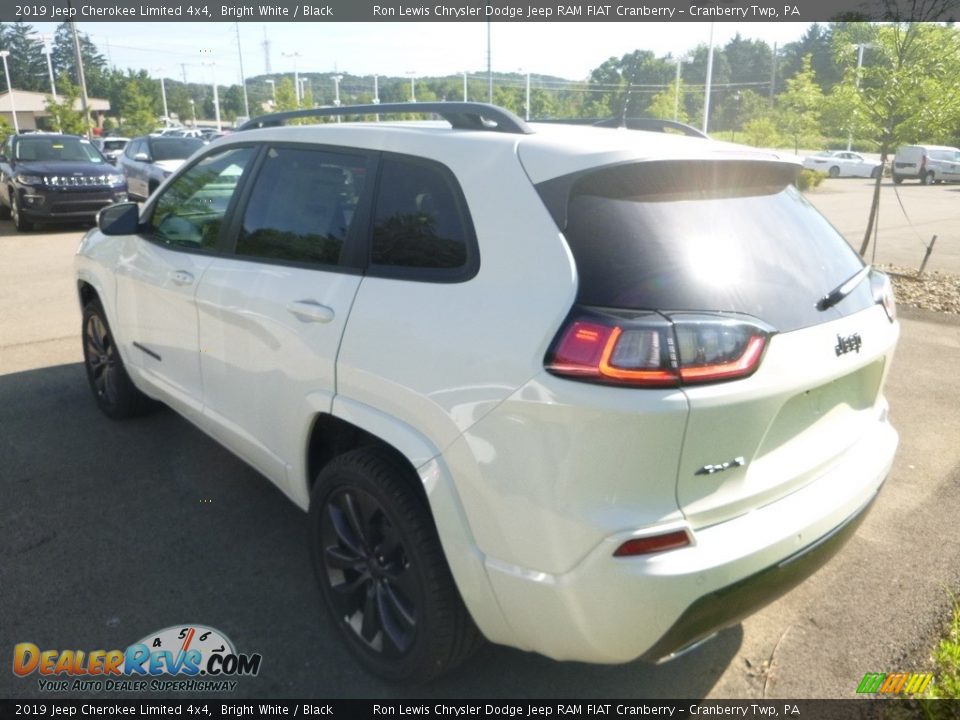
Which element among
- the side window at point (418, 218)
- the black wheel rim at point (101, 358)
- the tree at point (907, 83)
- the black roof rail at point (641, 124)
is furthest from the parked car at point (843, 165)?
the side window at point (418, 218)

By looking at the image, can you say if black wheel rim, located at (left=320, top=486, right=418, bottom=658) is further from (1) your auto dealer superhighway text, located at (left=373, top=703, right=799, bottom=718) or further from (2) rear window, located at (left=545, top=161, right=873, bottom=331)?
(2) rear window, located at (left=545, top=161, right=873, bottom=331)

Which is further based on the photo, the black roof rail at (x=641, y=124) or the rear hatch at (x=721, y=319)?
the black roof rail at (x=641, y=124)

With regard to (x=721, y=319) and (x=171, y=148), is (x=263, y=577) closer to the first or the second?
(x=721, y=319)

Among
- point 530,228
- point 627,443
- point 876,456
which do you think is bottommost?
point 876,456

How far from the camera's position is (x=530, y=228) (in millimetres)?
2125

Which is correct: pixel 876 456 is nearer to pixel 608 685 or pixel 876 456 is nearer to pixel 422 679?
pixel 608 685

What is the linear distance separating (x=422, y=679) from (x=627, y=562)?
0.95 metres

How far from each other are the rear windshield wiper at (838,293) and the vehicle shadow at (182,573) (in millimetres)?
1339

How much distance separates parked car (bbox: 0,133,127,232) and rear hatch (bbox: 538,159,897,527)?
13.6 m

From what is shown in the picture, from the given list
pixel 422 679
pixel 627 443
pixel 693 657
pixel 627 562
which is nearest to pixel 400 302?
pixel 627 443

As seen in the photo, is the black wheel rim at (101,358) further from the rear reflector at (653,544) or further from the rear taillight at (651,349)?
the rear reflector at (653,544)

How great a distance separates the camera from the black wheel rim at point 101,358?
4.72 meters

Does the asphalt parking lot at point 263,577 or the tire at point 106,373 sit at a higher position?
the tire at point 106,373

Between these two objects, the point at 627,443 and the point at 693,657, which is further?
the point at 693,657
